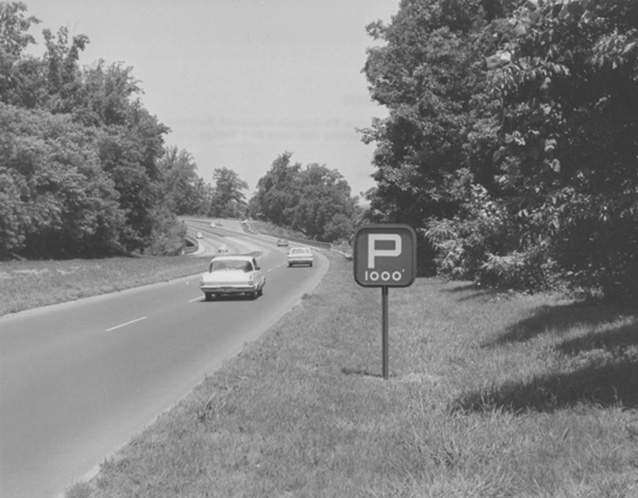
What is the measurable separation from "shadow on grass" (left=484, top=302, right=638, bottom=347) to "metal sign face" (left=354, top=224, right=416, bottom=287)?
291 cm

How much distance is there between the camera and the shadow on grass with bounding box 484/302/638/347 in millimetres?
10893

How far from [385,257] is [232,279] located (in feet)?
47.0

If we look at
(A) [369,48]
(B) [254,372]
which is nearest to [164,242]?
(A) [369,48]

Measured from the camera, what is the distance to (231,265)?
23.1 meters

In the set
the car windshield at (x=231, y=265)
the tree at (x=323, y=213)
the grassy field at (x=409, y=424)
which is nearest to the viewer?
the grassy field at (x=409, y=424)

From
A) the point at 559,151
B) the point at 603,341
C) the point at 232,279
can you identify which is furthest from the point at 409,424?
the point at 232,279

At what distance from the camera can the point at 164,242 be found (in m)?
85.9

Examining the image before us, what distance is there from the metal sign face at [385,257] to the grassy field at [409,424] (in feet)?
4.18

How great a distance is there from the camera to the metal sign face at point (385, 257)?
27.1 feet

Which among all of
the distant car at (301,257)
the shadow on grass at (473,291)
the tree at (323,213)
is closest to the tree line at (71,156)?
the distant car at (301,257)

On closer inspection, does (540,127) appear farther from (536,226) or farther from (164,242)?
(164,242)

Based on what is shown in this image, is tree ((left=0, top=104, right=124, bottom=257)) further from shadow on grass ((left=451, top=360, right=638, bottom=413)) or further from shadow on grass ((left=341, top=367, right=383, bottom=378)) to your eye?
shadow on grass ((left=451, top=360, right=638, bottom=413))

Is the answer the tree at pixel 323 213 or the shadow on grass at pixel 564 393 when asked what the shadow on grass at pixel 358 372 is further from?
the tree at pixel 323 213

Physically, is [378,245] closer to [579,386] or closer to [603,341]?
[579,386]
